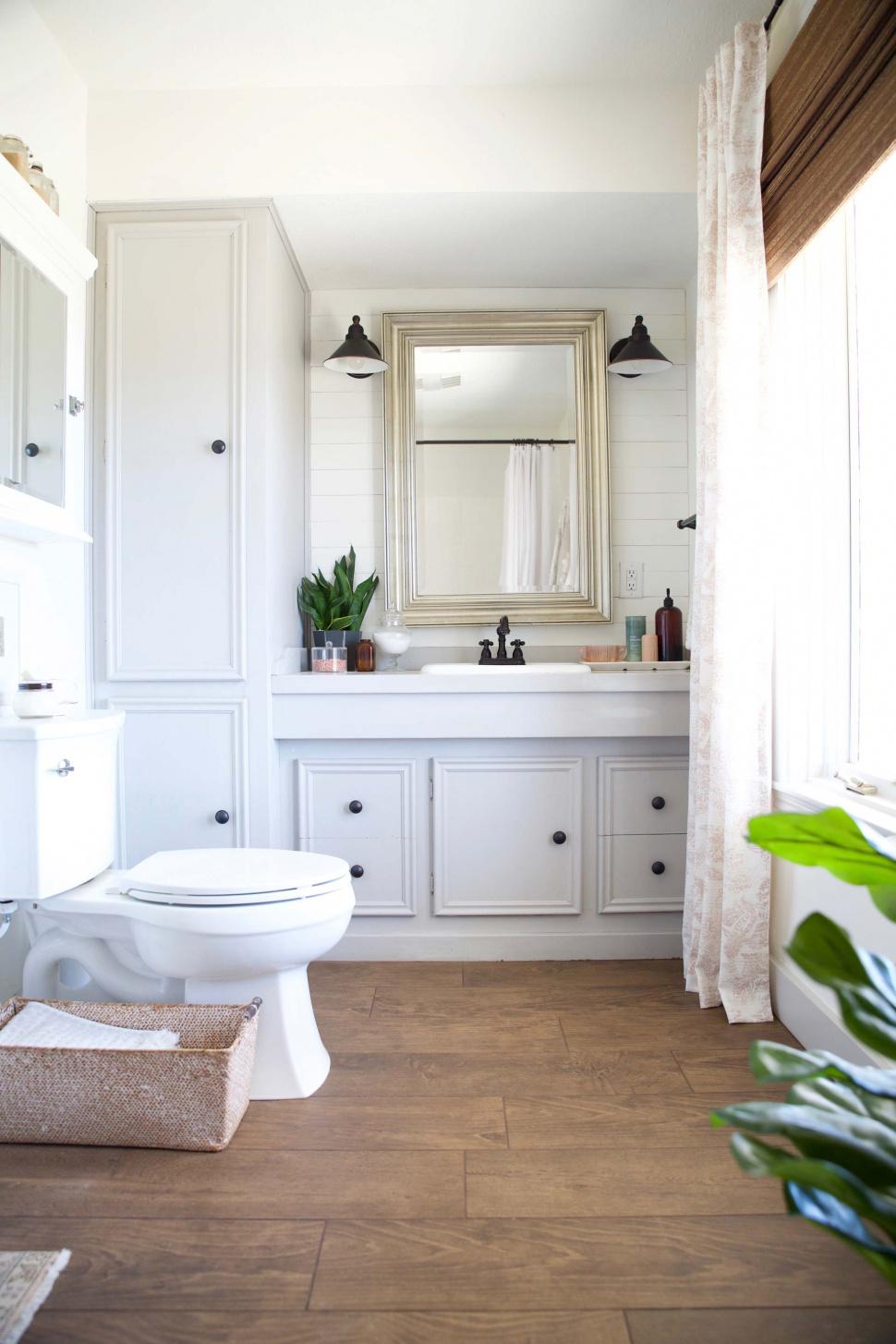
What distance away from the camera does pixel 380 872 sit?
2.52m

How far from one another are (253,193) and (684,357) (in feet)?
4.91

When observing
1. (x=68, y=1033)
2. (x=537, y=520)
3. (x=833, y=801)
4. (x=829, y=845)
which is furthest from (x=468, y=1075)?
(x=537, y=520)

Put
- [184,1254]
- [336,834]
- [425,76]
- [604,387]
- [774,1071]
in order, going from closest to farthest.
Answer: [774,1071] < [184,1254] < [425,76] < [336,834] < [604,387]

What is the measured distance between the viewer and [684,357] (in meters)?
2.95

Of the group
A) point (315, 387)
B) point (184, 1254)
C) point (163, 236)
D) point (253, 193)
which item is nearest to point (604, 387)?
point (315, 387)

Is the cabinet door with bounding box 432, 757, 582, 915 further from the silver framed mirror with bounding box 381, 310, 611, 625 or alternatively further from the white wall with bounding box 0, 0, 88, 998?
the white wall with bounding box 0, 0, 88, 998

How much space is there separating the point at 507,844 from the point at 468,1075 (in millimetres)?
787

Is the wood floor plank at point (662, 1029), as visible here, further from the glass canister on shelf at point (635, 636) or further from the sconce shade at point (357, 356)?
the sconce shade at point (357, 356)

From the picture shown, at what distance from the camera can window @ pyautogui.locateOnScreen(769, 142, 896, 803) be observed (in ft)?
5.75

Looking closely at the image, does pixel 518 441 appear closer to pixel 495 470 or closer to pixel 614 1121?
pixel 495 470

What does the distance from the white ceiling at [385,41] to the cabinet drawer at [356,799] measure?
1.87 metres

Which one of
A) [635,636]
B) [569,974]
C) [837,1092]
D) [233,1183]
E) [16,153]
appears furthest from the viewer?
[635,636]

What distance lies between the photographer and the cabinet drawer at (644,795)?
2.51 metres

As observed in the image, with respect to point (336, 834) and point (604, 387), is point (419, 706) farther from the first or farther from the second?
point (604, 387)
